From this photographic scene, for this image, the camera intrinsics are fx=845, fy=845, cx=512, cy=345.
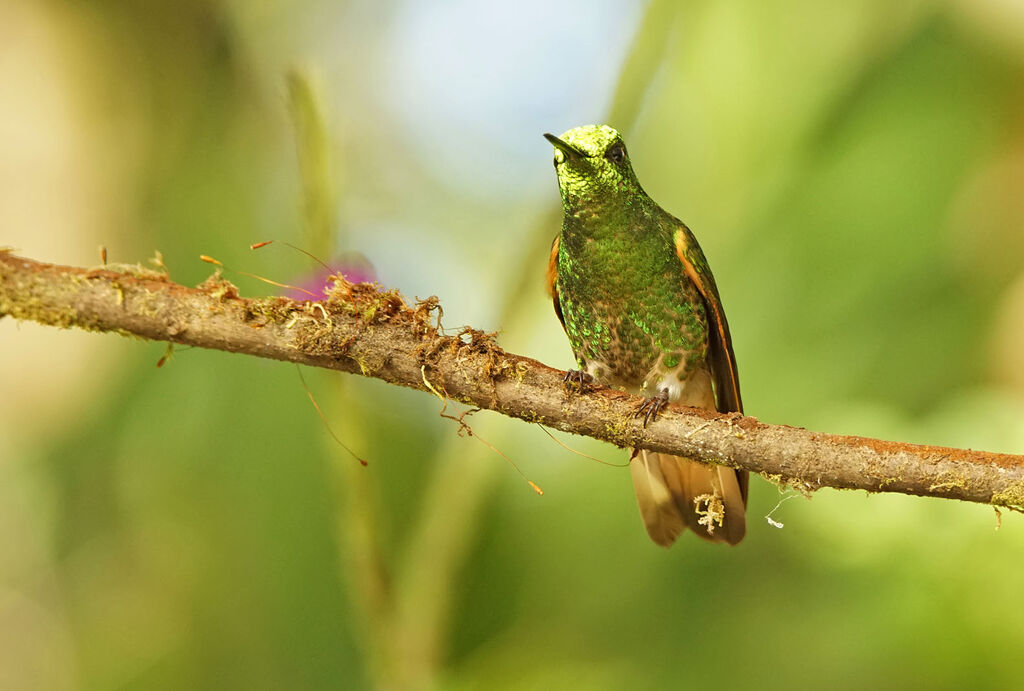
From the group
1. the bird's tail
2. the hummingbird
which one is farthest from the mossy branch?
the bird's tail

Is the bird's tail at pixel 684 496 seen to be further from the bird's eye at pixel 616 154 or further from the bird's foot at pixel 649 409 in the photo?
the bird's eye at pixel 616 154

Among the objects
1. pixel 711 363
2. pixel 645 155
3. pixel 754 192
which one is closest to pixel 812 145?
pixel 754 192

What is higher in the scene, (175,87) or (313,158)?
(175,87)

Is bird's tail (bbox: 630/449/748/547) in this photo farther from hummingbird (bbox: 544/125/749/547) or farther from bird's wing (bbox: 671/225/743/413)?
bird's wing (bbox: 671/225/743/413)

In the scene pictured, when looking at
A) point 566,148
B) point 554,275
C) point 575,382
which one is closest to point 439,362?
point 575,382

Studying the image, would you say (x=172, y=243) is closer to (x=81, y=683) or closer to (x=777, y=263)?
(x=81, y=683)

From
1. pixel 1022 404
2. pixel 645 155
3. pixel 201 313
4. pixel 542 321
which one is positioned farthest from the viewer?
pixel 645 155

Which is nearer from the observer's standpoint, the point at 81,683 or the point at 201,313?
the point at 201,313

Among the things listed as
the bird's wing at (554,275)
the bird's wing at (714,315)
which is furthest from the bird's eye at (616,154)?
the bird's wing at (554,275)
